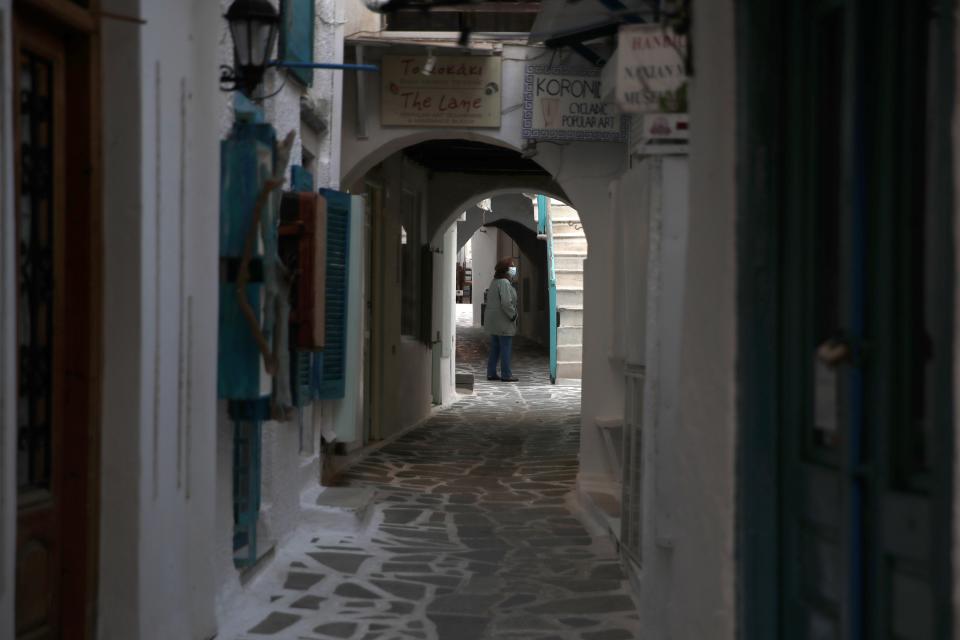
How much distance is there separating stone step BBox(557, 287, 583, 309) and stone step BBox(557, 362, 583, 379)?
1139mm

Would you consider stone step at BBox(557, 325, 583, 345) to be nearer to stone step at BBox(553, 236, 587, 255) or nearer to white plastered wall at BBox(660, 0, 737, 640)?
stone step at BBox(553, 236, 587, 255)

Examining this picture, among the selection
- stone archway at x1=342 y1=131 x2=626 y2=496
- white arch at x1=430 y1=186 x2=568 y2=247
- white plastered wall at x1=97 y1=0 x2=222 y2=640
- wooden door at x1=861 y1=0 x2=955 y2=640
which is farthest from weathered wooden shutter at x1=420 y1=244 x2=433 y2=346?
wooden door at x1=861 y1=0 x2=955 y2=640

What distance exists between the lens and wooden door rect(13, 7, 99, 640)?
3.84m

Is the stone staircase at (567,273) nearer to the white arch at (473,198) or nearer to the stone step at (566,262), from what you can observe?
the stone step at (566,262)

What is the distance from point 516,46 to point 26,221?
660 cm

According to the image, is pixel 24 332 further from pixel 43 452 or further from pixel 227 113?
pixel 227 113

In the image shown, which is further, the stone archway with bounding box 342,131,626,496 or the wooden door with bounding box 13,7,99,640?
the stone archway with bounding box 342,131,626,496

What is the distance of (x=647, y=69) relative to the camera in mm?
4094

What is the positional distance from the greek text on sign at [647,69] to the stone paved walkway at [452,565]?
98.8 inches

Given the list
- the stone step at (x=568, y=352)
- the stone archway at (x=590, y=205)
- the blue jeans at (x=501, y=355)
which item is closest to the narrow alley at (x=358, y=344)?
the stone archway at (x=590, y=205)

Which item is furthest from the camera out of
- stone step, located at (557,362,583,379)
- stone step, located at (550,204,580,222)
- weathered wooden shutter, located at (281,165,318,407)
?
stone step, located at (557,362,583,379)

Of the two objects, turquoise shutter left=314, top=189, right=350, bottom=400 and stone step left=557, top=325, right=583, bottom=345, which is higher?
turquoise shutter left=314, top=189, right=350, bottom=400

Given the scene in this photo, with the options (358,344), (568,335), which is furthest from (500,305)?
(358,344)

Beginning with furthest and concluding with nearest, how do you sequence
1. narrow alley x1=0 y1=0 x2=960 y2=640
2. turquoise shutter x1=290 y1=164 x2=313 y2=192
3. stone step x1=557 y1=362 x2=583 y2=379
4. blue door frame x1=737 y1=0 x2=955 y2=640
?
stone step x1=557 y1=362 x2=583 y2=379 < turquoise shutter x1=290 y1=164 x2=313 y2=192 < narrow alley x1=0 y1=0 x2=960 y2=640 < blue door frame x1=737 y1=0 x2=955 y2=640
